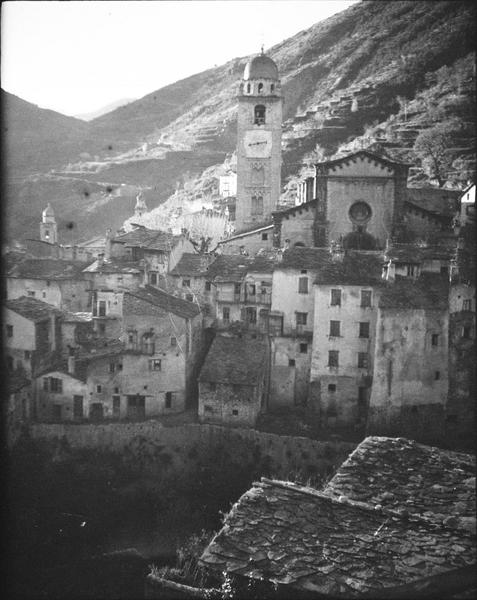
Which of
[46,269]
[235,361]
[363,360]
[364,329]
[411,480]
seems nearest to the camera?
[411,480]

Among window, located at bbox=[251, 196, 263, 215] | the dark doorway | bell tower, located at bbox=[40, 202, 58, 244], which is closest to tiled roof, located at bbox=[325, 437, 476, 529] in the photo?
the dark doorway

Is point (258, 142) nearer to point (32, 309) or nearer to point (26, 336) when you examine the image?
point (32, 309)

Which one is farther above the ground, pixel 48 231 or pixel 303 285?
pixel 48 231

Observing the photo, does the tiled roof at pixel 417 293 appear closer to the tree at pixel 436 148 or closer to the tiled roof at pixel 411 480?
the tiled roof at pixel 411 480

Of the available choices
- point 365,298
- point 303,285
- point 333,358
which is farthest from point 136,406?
point 365,298

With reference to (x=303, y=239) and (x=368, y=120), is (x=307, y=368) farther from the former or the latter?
(x=368, y=120)

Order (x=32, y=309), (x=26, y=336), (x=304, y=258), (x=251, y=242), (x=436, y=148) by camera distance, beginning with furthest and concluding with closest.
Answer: (x=436, y=148) → (x=251, y=242) → (x=304, y=258) → (x=32, y=309) → (x=26, y=336)

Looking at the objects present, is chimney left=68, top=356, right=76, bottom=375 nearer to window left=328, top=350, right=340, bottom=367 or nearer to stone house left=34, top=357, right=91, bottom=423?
stone house left=34, top=357, right=91, bottom=423
